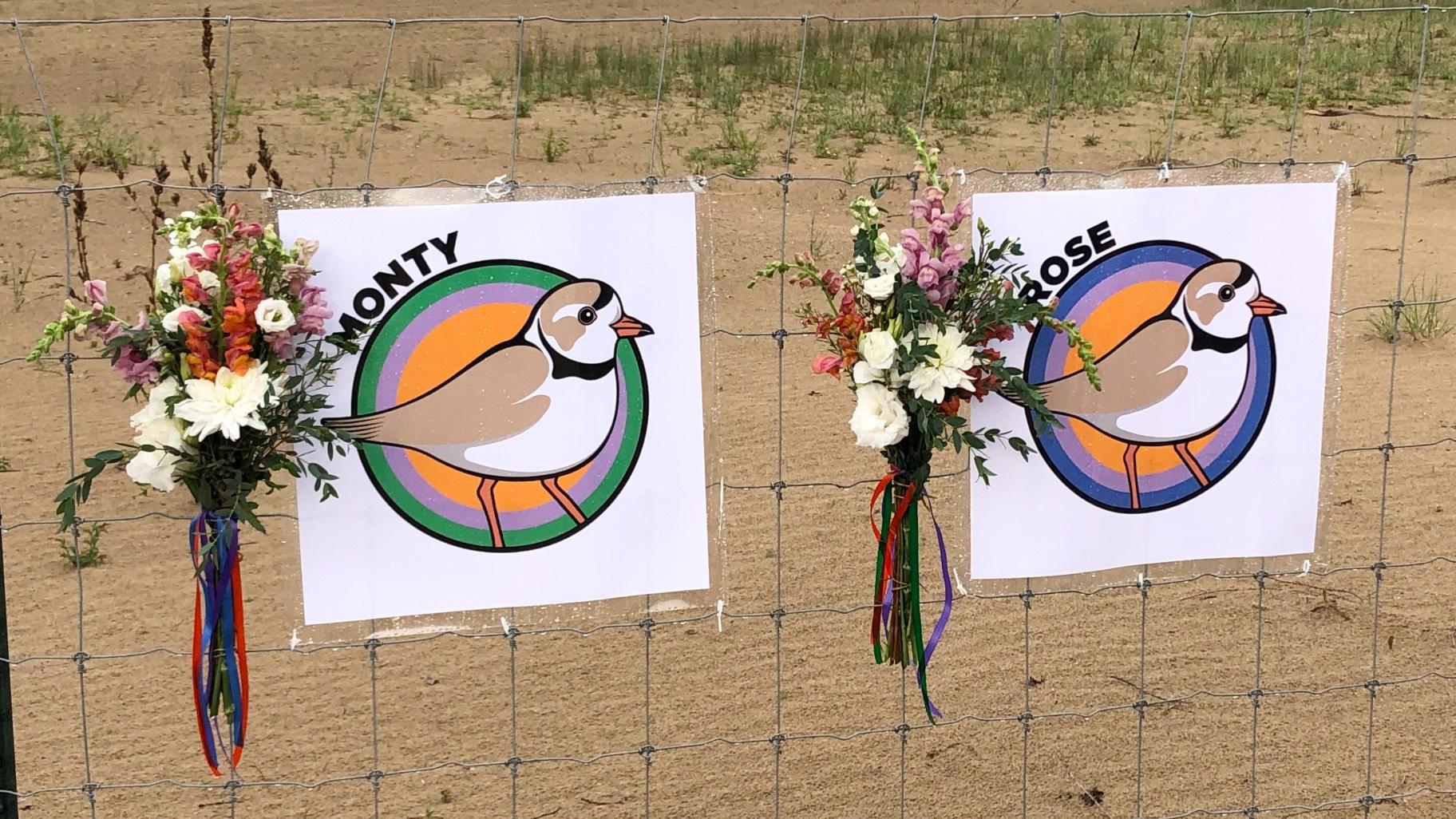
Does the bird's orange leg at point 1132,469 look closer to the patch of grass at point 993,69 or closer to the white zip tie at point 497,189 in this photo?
the white zip tie at point 497,189

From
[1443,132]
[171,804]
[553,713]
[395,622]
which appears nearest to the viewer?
[395,622]

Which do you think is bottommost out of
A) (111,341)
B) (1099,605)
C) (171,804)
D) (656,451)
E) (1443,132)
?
(171,804)

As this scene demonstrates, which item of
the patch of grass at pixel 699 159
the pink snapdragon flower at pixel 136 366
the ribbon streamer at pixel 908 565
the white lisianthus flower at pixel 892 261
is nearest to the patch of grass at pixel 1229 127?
the patch of grass at pixel 699 159

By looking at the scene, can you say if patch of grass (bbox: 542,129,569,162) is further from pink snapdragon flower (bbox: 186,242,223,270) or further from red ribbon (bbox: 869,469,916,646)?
pink snapdragon flower (bbox: 186,242,223,270)

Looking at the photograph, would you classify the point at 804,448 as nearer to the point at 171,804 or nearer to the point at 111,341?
the point at 171,804

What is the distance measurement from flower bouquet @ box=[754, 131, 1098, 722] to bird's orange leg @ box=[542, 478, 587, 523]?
57 centimetres

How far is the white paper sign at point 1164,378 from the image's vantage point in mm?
3258

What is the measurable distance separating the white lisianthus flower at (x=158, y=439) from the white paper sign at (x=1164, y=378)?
1.61m

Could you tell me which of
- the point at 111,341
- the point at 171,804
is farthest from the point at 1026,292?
the point at 171,804

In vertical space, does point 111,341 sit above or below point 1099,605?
above

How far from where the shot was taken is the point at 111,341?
2713 millimetres

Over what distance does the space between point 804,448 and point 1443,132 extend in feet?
30.5

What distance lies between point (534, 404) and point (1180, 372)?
4.55ft

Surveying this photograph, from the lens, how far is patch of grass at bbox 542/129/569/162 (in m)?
11.4
